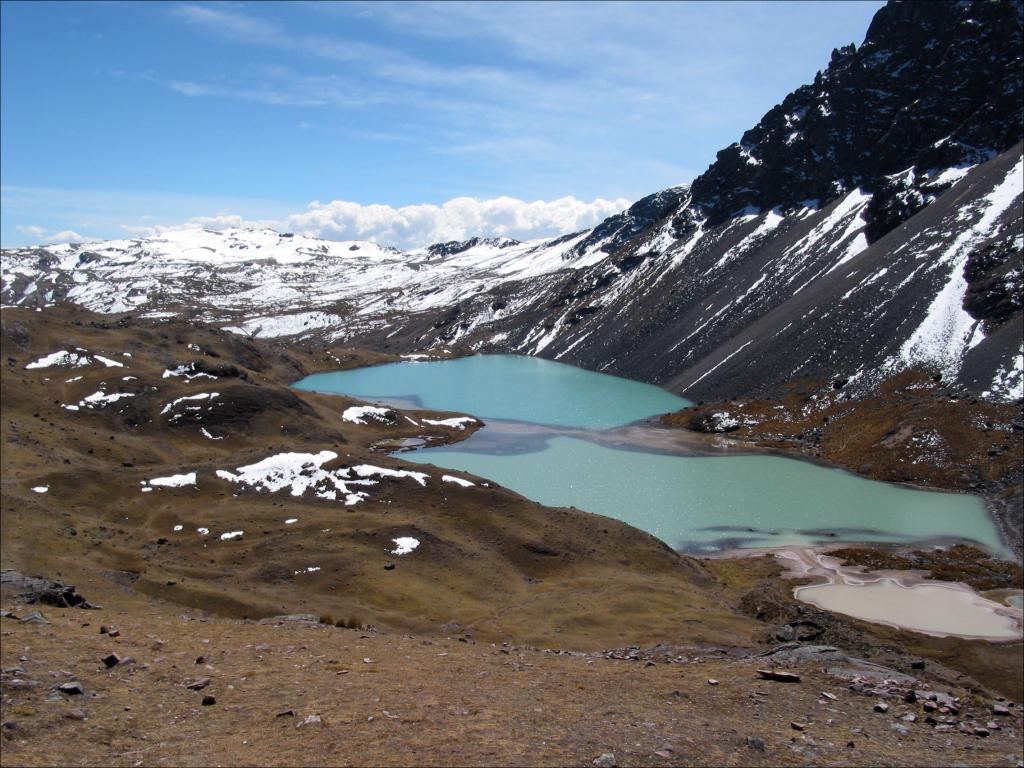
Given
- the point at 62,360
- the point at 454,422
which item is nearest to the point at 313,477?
the point at 454,422

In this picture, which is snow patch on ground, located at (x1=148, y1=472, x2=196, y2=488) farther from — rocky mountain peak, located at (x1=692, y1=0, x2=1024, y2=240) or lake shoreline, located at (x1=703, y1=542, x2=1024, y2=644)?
rocky mountain peak, located at (x1=692, y1=0, x2=1024, y2=240)

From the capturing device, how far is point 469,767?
1581 centimetres

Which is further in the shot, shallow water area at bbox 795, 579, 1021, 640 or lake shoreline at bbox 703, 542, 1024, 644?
lake shoreline at bbox 703, 542, 1024, 644

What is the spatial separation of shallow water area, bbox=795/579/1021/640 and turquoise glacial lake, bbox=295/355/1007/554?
12353mm

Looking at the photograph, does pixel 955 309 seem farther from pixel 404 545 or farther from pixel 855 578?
pixel 404 545

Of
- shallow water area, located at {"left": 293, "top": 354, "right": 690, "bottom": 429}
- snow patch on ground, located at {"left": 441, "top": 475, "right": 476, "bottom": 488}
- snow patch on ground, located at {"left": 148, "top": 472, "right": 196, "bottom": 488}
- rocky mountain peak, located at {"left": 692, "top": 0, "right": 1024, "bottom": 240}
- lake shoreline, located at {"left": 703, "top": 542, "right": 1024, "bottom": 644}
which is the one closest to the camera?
lake shoreline, located at {"left": 703, "top": 542, "right": 1024, "bottom": 644}

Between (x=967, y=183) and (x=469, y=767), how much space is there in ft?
580

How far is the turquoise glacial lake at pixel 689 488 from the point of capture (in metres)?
78.3

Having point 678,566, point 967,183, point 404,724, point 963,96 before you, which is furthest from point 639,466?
point 963,96

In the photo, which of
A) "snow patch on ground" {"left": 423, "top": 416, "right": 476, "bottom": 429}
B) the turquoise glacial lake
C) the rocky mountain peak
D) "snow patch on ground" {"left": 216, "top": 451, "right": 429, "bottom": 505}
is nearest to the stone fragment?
"snow patch on ground" {"left": 216, "top": 451, "right": 429, "bottom": 505}

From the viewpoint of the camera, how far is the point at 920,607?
59.0m

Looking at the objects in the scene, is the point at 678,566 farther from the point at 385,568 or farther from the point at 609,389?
the point at 609,389

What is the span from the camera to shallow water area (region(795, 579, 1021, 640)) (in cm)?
5469

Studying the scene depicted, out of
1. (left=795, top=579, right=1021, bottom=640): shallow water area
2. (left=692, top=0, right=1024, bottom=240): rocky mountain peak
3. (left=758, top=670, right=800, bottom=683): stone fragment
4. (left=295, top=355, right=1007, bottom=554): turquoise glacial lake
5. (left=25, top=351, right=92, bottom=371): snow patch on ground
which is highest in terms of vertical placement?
(left=692, top=0, right=1024, bottom=240): rocky mountain peak
